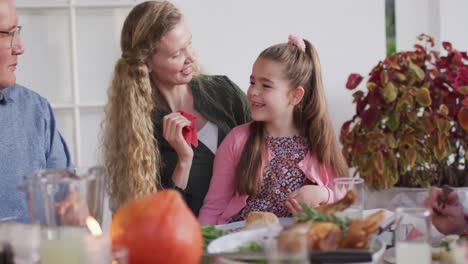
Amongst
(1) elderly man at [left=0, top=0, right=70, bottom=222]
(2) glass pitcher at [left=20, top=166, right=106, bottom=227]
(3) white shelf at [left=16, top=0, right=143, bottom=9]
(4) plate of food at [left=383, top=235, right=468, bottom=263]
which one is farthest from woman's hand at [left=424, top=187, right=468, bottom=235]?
(3) white shelf at [left=16, top=0, right=143, bottom=9]

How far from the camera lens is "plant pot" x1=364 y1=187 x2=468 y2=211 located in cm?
204

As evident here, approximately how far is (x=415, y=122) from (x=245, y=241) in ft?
3.42

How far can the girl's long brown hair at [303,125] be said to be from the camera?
2273mm

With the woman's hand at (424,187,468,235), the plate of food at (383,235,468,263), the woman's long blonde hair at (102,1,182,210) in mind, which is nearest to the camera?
the plate of food at (383,235,468,263)

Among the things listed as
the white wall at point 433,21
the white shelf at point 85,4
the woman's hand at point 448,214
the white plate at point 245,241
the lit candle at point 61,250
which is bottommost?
the woman's hand at point 448,214

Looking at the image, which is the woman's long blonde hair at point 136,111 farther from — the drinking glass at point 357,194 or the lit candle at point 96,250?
the lit candle at point 96,250

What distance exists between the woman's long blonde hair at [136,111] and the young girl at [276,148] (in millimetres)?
228

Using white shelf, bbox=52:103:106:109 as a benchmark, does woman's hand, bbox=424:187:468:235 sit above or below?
below

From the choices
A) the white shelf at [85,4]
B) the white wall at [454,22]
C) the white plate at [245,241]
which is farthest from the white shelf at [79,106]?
the white plate at [245,241]

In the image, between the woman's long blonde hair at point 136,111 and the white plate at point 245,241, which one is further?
the woman's long blonde hair at point 136,111

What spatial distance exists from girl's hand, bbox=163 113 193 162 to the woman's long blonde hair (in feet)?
0.39

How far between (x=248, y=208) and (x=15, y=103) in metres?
0.78

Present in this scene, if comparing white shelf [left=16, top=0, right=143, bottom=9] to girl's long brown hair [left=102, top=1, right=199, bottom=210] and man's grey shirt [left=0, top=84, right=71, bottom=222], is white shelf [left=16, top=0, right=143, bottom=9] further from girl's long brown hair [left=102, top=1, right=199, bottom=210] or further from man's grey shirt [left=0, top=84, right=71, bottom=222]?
man's grey shirt [left=0, top=84, right=71, bottom=222]

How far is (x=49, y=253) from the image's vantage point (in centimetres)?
114
